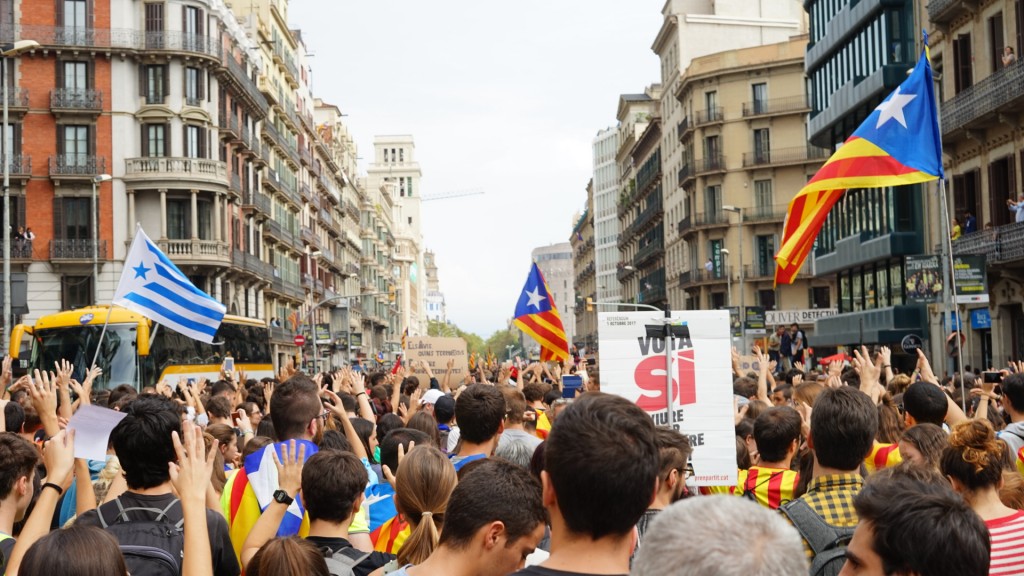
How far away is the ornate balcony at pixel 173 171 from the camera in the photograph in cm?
5278

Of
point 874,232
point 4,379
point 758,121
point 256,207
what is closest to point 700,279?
point 758,121

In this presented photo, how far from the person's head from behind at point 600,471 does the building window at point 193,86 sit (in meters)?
53.7

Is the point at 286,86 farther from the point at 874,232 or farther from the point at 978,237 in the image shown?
the point at 978,237

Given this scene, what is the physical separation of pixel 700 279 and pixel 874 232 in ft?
116

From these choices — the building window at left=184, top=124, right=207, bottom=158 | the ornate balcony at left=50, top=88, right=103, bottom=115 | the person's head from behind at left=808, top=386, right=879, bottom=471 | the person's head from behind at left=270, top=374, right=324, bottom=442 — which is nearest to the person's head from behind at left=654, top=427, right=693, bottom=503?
the person's head from behind at left=808, top=386, right=879, bottom=471

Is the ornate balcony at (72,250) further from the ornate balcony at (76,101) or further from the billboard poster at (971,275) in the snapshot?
the billboard poster at (971,275)

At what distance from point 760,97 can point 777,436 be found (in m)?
69.1

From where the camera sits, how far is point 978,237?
3011 cm

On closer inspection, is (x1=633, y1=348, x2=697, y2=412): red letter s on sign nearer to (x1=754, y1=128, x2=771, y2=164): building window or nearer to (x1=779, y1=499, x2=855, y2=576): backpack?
(x1=779, y1=499, x2=855, y2=576): backpack

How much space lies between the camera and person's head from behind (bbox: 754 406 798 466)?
6738 mm

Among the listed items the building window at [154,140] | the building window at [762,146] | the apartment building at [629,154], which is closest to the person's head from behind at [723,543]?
the building window at [154,140]

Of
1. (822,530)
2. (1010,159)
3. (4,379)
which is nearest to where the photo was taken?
(822,530)

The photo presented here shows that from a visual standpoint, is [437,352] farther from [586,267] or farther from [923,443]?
[586,267]

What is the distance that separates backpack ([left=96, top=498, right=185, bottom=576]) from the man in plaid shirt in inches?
103
